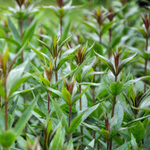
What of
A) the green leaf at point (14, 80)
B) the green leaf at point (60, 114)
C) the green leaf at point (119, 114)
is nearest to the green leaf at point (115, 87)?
the green leaf at point (119, 114)

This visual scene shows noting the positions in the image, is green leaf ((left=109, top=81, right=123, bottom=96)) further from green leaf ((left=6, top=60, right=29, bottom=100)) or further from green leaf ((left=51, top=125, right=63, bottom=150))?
green leaf ((left=6, top=60, right=29, bottom=100))

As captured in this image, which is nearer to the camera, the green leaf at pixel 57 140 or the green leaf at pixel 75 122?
the green leaf at pixel 57 140

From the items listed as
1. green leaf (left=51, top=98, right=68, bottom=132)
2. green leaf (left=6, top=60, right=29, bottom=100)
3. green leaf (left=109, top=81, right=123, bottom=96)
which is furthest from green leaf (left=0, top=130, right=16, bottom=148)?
green leaf (left=109, top=81, right=123, bottom=96)

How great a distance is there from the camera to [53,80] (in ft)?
4.09

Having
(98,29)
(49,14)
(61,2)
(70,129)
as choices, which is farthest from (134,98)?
(49,14)

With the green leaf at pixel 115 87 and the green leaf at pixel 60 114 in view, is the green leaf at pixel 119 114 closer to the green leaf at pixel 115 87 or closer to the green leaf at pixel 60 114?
the green leaf at pixel 115 87

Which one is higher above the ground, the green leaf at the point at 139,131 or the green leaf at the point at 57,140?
the green leaf at the point at 57,140

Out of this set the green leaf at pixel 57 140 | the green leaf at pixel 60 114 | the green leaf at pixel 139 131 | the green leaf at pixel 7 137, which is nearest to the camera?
the green leaf at pixel 7 137

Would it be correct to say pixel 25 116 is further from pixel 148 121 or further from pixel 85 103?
pixel 148 121

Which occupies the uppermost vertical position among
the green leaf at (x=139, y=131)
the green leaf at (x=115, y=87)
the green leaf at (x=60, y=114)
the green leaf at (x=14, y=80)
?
the green leaf at (x=14, y=80)

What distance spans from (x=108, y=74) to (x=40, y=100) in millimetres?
390

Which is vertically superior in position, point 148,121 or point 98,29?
point 98,29

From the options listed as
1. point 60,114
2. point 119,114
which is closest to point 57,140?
point 60,114

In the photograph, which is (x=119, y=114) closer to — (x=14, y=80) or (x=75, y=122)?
(x=75, y=122)
